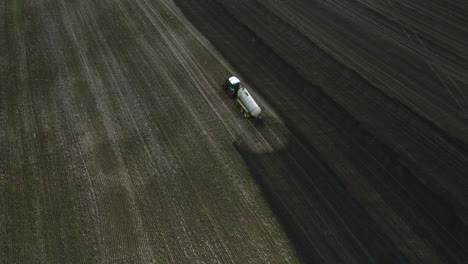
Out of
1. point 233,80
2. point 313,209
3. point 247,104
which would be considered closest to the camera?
point 313,209

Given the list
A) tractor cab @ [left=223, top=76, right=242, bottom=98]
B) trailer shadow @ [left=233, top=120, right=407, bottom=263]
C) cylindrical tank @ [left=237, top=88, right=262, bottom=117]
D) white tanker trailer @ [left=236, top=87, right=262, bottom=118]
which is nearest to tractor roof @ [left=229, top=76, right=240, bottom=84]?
tractor cab @ [left=223, top=76, right=242, bottom=98]

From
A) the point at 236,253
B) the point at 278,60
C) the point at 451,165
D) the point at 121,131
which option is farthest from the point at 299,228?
the point at 278,60

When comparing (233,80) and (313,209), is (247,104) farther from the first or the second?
(313,209)

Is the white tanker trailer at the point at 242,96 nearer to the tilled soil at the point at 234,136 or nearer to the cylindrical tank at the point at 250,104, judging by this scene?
the cylindrical tank at the point at 250,104

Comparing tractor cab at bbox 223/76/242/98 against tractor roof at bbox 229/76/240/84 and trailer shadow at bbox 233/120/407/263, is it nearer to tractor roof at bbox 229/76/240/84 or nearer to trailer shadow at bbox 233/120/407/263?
tractor roof at bbox 229/76/240/84

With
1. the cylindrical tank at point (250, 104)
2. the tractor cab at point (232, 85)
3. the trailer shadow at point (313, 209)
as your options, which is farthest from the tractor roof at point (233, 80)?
the trailer shadow at point (313, 209)

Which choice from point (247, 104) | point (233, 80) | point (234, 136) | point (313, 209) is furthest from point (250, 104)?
point (313, 209)

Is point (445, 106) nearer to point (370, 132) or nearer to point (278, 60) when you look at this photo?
point (370, 132)
